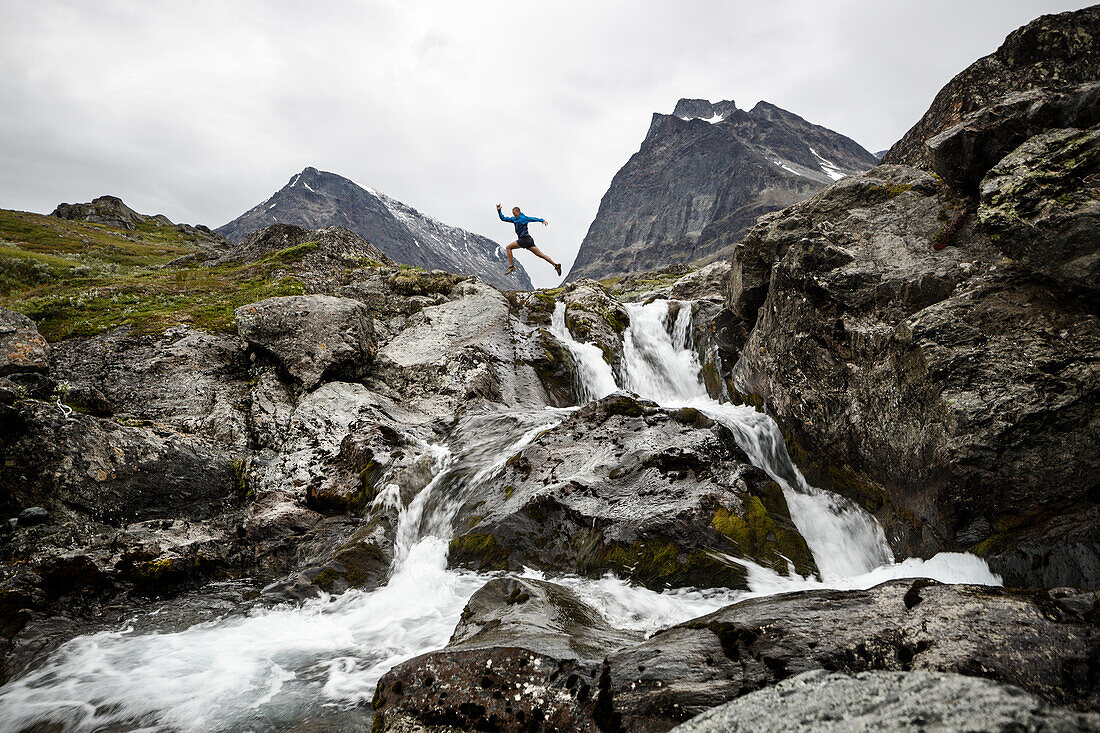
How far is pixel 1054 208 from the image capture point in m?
7.74

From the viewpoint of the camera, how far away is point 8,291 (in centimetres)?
2628

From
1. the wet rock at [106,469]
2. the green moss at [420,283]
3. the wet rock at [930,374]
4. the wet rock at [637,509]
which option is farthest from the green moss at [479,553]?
the green moss at [420,283]

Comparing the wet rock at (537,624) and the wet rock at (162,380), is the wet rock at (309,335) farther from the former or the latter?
the wet rock at (537,624)

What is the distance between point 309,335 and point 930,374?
1970cm

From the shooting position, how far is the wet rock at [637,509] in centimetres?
920

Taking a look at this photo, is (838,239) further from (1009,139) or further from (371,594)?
(371,594)

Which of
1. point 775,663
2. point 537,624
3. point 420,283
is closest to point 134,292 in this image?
point 420,283

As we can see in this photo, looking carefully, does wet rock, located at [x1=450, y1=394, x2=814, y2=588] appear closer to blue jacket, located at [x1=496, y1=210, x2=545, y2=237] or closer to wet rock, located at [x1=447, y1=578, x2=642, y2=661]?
wet rock, located at [x1=447, y1=578, x2=642, y2=661]

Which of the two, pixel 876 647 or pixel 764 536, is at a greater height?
pixel 876 647

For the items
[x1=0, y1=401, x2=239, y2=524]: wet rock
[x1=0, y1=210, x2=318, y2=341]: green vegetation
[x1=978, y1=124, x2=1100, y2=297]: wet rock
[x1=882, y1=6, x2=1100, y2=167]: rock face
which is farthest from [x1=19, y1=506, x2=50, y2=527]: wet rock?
[x1=882, y1=6, x2=1100, y2=167]: rock face

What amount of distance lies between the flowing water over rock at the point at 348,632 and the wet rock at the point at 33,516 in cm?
325

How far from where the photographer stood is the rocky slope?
24.0 ft

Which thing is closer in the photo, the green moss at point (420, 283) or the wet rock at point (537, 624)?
the wet rock at point (537, 624)

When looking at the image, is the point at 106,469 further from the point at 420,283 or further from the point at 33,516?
the point at 420,283
